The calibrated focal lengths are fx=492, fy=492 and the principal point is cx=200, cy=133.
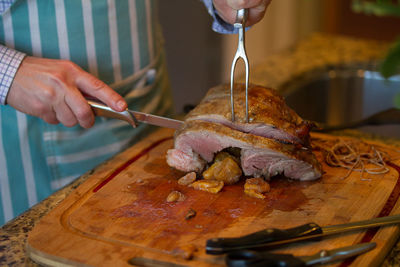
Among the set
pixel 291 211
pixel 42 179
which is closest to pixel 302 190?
pixel 291 211

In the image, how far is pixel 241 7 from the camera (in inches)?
58.2

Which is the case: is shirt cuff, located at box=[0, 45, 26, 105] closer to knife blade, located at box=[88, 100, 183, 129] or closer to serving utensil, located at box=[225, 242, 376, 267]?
knife blade, located at box=[88, 100, 183, 129]

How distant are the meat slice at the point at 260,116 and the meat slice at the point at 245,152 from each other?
2 centimetres

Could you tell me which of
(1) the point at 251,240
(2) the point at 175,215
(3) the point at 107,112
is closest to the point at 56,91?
(3) the point at 107,112

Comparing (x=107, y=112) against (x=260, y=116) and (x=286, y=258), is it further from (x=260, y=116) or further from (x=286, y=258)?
(x=286, y=258)

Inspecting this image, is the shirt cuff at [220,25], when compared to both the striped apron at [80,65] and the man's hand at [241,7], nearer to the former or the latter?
the man's hand at [241,7]

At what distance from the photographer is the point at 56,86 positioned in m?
1.45

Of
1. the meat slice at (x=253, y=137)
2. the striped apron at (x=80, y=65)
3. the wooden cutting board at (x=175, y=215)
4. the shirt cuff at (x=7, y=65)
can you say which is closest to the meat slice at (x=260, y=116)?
the meat slice at (x=253, y=137)

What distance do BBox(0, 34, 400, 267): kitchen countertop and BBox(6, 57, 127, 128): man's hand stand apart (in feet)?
0.77

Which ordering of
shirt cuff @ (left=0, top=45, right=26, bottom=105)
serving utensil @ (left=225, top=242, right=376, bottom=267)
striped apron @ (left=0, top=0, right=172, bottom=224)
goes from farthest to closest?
striped apron @ (left=0, top=0, right=172, bottom=224) → shirt cuff @ (left=0, top=45, right=26, bottom=105) → serving utensil @ (left=225, top=242, right=376, bottom=267)

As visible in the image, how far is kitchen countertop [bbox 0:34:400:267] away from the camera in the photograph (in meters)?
1.35

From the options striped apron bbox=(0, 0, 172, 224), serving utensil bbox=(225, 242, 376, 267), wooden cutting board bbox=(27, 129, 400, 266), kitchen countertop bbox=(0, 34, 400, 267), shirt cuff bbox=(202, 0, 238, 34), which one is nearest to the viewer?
serving utensil bbox=(225, 242, 376, 267)

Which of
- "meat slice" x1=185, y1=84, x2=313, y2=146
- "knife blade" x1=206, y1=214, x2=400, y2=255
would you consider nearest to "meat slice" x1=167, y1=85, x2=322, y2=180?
"meat slice" x1=185, y1=84, x2=313, y2=146

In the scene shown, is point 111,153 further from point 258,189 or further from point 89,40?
point 258,189
